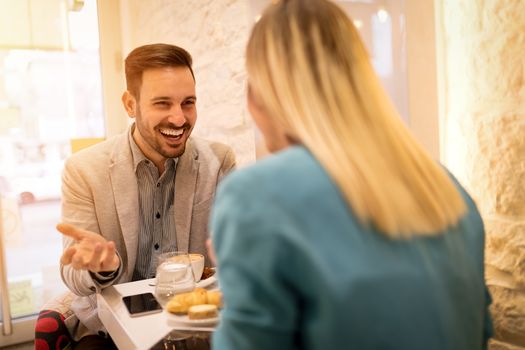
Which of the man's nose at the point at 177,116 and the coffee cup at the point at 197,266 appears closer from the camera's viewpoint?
the coffee cup at the point at 197,266

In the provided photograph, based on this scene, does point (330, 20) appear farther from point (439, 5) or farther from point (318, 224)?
point (439, 5)

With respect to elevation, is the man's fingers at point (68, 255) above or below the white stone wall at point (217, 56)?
below

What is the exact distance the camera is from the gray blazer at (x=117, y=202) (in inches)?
75.7

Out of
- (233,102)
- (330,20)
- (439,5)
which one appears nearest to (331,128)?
(330,20)

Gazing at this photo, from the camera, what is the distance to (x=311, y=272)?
65 cm

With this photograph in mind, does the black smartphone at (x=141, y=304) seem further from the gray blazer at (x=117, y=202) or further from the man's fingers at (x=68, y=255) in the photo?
the gray blazer at (x=117, y=202)

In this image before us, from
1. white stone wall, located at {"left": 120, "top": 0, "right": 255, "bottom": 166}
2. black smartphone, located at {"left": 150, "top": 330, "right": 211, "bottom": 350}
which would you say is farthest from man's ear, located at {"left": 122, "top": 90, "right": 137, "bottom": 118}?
black smartphone, located at {"left": 150, "top": 330, "right": 211, "bottom": 350}

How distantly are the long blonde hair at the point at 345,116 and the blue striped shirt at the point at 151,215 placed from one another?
1.28 meters

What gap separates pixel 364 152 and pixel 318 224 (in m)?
0.13

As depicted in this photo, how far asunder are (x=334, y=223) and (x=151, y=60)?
5.45ft

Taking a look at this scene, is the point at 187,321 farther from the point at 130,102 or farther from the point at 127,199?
the point at 130,102

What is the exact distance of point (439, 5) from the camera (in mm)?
1470

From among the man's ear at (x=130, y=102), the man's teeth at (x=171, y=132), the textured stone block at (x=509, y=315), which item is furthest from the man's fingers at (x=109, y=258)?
the textured stone block at (x=509, y=315)

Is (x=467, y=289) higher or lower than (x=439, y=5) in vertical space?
lower
